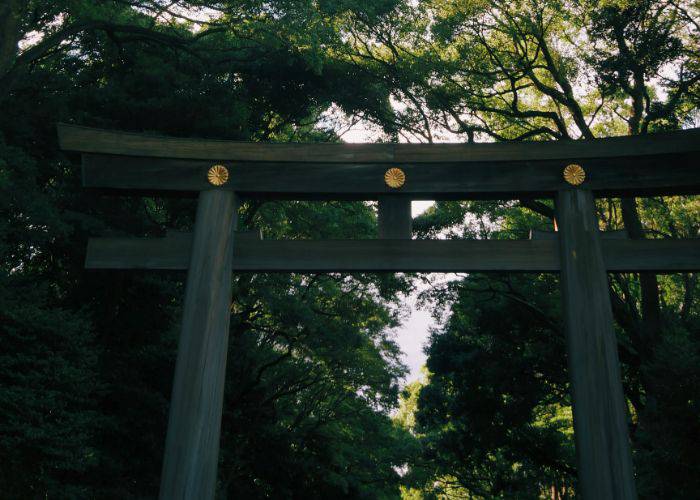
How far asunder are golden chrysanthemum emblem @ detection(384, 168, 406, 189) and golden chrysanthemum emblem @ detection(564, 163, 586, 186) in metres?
1.71

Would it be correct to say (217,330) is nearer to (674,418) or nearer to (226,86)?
(674,418)

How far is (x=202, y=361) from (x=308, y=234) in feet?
36.3

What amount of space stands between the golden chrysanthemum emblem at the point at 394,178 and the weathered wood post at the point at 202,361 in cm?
167

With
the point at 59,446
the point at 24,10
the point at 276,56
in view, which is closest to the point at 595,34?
the point at 276,56

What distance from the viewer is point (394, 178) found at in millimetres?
6254

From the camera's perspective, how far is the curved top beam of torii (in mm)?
6156

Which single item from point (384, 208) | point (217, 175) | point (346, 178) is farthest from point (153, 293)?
point (384, 208)

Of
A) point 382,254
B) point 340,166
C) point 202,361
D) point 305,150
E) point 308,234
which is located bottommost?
point 202,361

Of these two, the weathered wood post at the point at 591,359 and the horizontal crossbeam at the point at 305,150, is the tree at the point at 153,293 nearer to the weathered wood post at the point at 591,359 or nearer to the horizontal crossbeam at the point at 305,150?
the horizontal crossbeam at the point at 305,150

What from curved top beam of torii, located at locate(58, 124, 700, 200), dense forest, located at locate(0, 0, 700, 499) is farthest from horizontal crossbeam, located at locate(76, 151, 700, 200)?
dense forest, located at locate(0, 0, 700, 499)

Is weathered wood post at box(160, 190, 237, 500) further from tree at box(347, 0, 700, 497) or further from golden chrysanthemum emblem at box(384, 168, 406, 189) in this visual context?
tree at box(347, 0, 700, 497)

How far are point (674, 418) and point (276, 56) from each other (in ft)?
37.5

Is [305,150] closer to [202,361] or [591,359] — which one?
[202,361]

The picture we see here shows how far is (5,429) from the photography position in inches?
345
